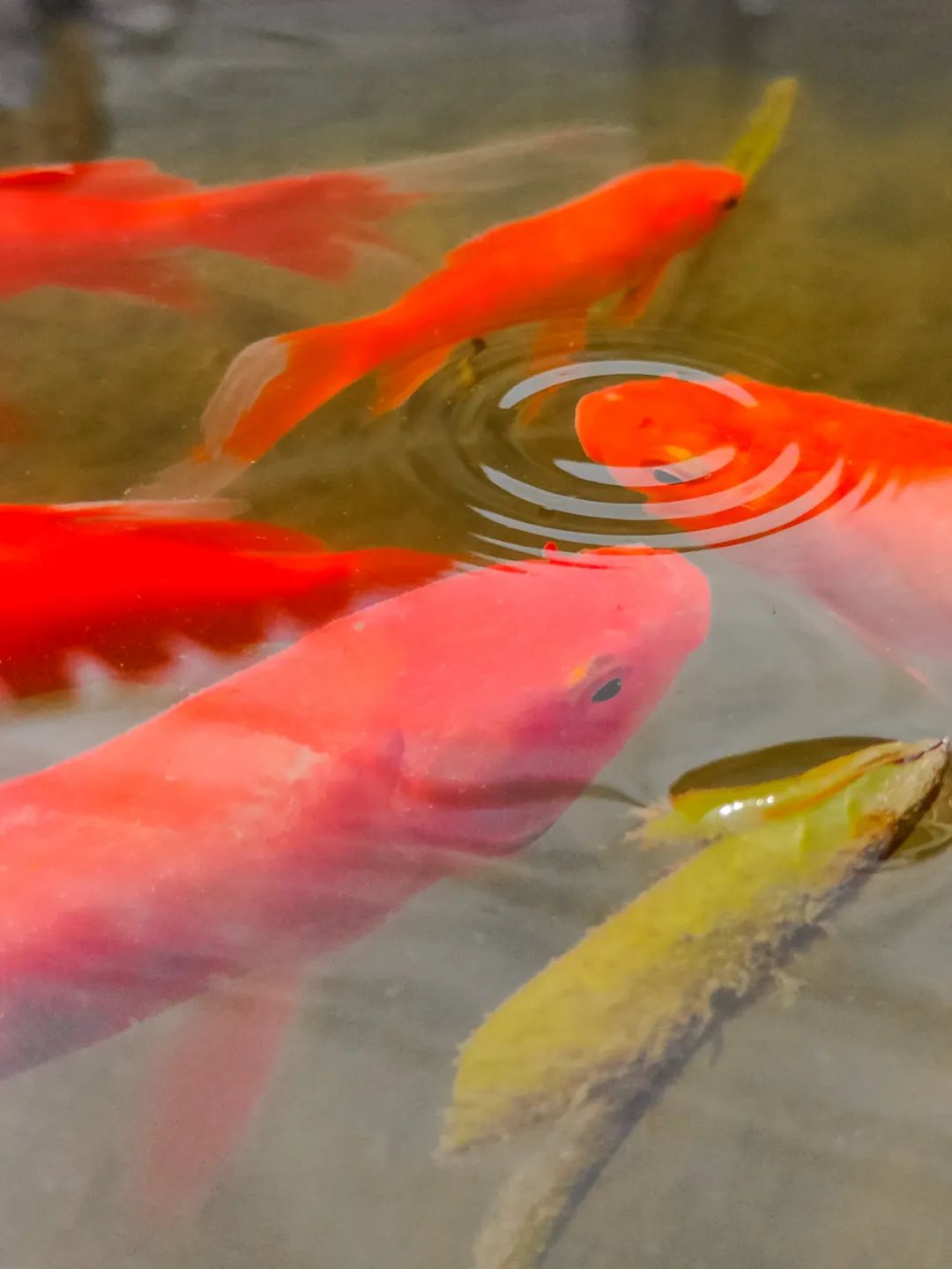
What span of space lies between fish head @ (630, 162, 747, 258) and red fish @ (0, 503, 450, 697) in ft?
1.46

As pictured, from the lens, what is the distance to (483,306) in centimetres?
90

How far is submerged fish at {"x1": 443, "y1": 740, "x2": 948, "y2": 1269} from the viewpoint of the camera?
475mm

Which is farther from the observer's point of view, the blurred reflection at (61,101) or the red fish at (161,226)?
the blurred reflection at (61,101)

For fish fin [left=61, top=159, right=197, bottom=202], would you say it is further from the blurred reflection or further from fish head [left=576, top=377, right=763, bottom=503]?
fish head [left=576, top=377, right=763, bottom=503]

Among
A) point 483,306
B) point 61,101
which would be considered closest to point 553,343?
point 483,306

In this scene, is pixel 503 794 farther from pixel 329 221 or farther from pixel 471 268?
pixel 329 221

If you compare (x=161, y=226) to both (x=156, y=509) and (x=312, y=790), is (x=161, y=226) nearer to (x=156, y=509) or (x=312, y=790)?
(x=156, y=509)

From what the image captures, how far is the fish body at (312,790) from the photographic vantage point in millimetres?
502

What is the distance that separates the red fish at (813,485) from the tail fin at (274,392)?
0.20 metres

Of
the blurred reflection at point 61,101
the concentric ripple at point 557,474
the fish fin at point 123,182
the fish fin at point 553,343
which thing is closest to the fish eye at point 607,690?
the concentric ripple at point 557,474

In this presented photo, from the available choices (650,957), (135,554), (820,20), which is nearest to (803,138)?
(820,20)

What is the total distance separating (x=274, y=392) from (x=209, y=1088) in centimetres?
55

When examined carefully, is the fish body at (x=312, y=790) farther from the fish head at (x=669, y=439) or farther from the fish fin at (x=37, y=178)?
the fish fin at (x=37, y=178)

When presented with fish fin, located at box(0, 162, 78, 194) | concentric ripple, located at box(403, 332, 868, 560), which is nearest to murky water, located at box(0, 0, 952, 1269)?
concentric ripple, located at box(403, 332, 868, 560)
